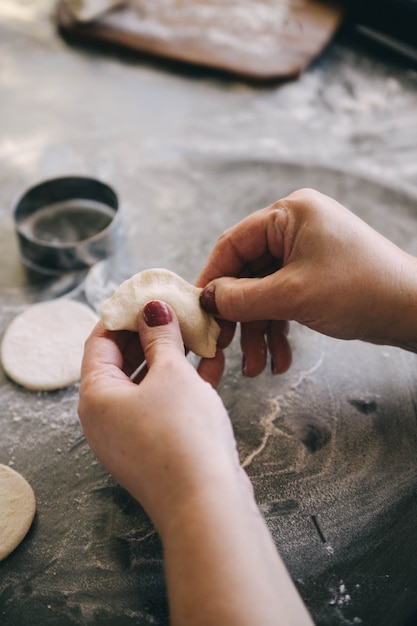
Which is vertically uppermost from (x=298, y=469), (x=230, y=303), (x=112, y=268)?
(x=230, y=303)

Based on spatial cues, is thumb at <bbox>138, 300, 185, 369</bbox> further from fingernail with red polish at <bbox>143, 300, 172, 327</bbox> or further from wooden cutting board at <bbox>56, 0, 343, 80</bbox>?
wooden cutting board at <bbox>56, 0, 343, 80</bbox>

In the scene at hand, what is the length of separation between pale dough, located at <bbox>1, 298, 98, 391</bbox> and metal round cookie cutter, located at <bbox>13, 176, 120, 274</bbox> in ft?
0.50

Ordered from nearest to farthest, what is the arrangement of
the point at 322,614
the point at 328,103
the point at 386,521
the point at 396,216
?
1. the point at 322,614
2. the point at 386,521
3. the point at 396,216
4. the point at 328,103

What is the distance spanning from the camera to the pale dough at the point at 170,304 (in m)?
1.18

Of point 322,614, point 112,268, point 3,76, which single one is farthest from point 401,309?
point 3,76

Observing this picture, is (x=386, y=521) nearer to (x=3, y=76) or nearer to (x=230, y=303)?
(x=230, y=303)

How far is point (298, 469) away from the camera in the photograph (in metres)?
1.24

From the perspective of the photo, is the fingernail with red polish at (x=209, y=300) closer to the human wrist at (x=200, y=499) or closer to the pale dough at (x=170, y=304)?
the pale dough at (x=170, y=304)

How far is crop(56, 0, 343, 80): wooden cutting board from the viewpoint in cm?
238

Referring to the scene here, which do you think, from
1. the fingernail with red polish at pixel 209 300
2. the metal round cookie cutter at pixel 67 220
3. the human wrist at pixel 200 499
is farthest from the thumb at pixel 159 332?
the metal round cookie cutter at pixel 67 220

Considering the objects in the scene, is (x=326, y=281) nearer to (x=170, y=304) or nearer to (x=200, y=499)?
(x=170, y=304)

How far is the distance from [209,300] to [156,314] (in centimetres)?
19

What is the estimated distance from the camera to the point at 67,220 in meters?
1.82

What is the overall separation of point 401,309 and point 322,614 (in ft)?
2.10
